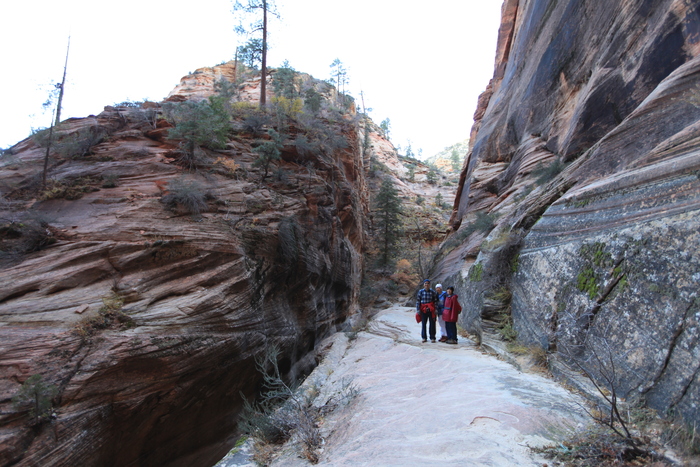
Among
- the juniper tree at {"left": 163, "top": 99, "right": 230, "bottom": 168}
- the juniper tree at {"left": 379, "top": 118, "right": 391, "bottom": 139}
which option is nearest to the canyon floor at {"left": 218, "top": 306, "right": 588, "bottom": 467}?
the juniper tree at {"left": 163, "top": 99, "right": 230, "bottom": 168}

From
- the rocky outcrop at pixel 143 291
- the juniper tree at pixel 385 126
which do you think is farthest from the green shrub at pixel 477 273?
the juniper tree at pixel 385 126

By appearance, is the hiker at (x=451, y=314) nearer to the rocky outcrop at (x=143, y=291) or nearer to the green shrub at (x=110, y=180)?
the rocky outcrop at (x=143, y=291)

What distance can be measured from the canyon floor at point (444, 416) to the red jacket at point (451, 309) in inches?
42.3

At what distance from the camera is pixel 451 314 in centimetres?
789

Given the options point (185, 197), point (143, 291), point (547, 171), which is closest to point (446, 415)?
point (143, 291)

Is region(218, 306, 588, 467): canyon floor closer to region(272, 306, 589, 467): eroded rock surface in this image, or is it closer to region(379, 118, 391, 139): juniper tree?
region(272, 306, 589, 467): eroded rock surface

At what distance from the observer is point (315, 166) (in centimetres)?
1605

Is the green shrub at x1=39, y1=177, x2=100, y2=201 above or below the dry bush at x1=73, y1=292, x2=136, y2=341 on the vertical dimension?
above

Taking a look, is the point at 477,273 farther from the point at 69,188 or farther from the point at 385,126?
the point at 385,126

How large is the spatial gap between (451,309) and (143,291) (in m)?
7.43

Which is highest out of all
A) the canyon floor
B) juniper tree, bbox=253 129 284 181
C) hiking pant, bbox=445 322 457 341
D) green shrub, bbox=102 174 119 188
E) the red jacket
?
juniper tree, bbox=253 129 284 181

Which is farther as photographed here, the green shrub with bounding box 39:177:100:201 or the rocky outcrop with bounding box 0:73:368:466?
the green shrub with bounding box 39:177:100:201

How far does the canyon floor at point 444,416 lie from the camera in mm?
3107

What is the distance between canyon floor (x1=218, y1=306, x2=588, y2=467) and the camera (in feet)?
10.2
